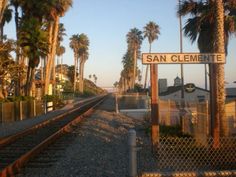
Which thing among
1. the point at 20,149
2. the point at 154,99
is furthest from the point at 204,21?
the point at 20,149

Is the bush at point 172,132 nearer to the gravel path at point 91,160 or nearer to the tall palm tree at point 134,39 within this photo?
the gravel path at point 91,160

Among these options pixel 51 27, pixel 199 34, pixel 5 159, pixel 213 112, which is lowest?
pixel 5 159

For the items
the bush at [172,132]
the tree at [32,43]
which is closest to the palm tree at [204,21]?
the bush at [172,132]

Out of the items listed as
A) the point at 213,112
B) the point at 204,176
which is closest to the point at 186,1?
the point at 213,112

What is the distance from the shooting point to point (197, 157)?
12539 mm

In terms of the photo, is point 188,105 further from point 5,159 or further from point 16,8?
point 16,8

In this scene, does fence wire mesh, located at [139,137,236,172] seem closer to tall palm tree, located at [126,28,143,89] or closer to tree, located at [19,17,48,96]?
tree, located at [19,17,48,96]

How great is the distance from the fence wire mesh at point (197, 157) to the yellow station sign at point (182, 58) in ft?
6.92

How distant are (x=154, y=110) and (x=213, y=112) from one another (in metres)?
1.71

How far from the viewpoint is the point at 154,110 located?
1298 cm

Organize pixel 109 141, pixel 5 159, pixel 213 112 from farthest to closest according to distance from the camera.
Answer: pixel 109 141
pixel 5 159
pixel 213 112

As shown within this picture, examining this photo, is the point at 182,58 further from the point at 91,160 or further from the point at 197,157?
the point at 91,160

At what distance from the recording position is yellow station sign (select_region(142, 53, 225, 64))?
38.9 feet

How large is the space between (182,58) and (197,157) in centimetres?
287
